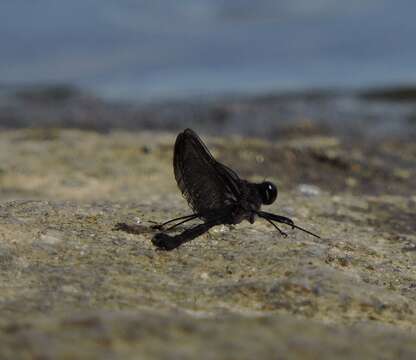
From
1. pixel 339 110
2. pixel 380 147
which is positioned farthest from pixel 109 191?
pixel 339 110

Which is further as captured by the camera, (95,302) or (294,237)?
(294,237)

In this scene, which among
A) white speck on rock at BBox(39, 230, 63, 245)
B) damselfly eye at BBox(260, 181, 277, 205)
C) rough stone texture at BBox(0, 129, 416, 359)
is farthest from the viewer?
damselfly eye at BBox(260, 181, 277, 205)

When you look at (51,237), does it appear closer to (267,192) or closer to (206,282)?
(206,282)

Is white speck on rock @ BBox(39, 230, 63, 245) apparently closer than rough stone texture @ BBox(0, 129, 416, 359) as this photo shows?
No

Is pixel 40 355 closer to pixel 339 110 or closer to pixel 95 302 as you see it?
pixel 95 302

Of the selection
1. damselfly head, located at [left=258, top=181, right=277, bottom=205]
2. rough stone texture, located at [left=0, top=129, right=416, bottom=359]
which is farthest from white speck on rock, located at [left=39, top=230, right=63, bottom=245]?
damselfly head, located at [left=258, top=181, right=277, bottom=205]

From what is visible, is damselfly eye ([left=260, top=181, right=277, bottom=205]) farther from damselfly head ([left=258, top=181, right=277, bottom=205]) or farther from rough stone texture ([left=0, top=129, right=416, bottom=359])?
rough stone texture ([left=0, top=129, right=416, bottom=359])

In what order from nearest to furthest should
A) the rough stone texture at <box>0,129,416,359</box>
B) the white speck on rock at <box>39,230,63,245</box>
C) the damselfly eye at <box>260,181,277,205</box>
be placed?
the rough stone texture at <box>0,129,416,359</box> < the white speck on rock at <box>39,230,63,245</box> < the damselfly eye at <box>260,181,277,205</box>

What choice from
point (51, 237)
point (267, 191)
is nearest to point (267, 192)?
point (267, 191)
